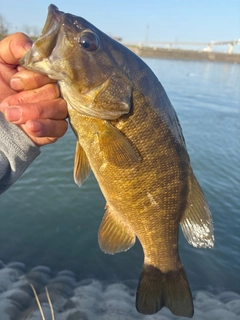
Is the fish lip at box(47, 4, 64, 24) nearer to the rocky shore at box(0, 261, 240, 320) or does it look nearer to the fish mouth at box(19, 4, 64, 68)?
the fish mouth at box(19, 4, 64, 68)

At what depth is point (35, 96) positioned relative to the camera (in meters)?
1.70

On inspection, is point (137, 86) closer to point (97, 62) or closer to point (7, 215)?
point (97, 62)

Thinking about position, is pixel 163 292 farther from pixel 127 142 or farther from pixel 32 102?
pixel 32 102

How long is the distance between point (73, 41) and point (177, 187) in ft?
3.80

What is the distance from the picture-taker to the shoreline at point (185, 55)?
66438 mm

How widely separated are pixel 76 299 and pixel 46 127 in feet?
9.05

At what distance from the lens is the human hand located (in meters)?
1.65

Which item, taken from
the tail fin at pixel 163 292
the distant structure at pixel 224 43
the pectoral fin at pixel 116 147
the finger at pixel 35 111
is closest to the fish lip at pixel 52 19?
the finger at pixel 35 111

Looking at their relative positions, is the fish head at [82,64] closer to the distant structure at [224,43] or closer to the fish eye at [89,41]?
the fish eye at [89,41]

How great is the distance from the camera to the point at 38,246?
4.90m

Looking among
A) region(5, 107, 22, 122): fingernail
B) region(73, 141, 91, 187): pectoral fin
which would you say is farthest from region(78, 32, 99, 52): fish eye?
region(73, 141, 91, 187): pectoral fin

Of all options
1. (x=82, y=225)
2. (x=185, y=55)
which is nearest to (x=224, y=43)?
(x=185, y=55)

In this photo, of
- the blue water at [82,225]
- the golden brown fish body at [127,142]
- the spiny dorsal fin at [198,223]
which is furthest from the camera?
the blue water at [82,225]

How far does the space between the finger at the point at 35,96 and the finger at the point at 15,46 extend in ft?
0.97
